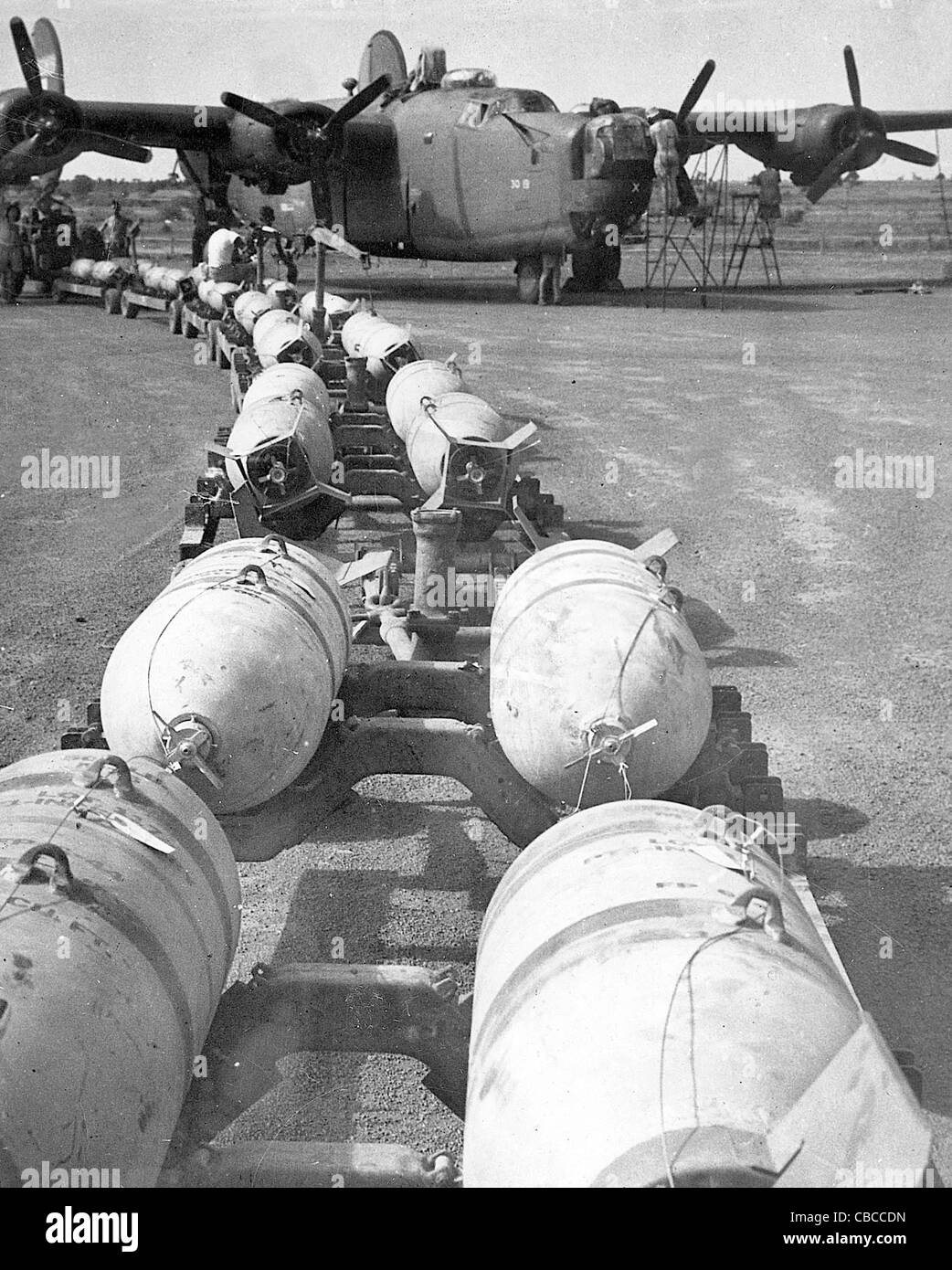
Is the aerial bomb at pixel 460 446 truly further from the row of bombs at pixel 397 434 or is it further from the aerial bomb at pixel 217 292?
the aerial bomb at pixel 217 292

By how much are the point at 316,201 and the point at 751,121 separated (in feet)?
29.8

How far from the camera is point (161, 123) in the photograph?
26.5 metres

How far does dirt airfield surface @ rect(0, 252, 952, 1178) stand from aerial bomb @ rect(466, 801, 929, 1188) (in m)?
1.23

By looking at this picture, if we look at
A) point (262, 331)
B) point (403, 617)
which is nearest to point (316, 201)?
point (262, 331)

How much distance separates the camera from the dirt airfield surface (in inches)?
176

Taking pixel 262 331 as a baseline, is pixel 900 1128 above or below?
below

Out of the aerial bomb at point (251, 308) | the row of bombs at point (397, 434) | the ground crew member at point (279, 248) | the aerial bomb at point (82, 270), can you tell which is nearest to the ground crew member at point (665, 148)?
the ground crew member at point (279, 248)

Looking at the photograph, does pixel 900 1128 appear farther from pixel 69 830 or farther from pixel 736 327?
pixel 736 327

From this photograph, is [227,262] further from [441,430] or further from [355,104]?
[441,430]

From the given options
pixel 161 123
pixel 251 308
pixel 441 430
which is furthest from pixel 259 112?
pixel 441 430

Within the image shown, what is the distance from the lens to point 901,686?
6.80 meters

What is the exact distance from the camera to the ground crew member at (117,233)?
27625 millimetres

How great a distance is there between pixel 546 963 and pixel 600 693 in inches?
55.3
